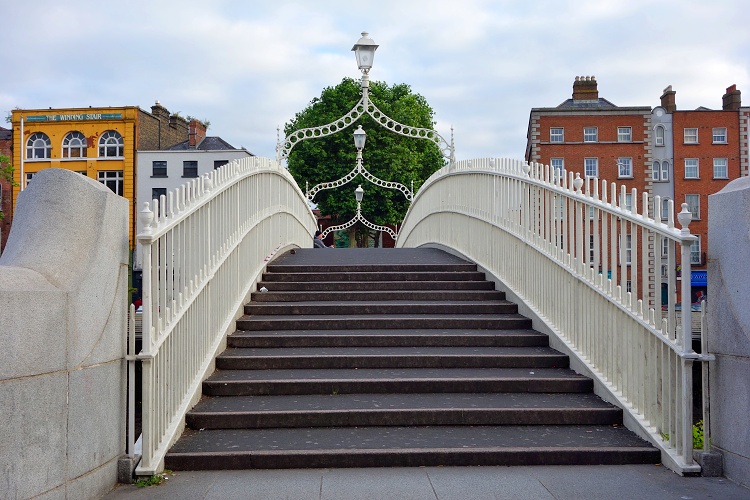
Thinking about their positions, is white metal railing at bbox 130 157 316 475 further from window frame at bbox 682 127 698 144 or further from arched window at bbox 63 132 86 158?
arched window at bbox 63 132 86 158

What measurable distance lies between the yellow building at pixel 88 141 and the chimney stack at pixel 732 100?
3926 cm

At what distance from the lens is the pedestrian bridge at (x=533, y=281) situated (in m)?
4.88

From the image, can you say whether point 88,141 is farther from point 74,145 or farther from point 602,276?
point 602,276

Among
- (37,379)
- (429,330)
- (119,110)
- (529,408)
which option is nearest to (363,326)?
(429,330)

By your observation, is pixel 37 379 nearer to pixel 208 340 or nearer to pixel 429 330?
pixel 208 340

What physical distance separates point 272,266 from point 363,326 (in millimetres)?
3064

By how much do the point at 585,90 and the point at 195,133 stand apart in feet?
91.9

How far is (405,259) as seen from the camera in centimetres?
1190

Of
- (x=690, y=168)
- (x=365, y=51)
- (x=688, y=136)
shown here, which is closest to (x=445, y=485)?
(x=365, y=51)

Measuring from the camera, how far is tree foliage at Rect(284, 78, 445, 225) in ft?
142

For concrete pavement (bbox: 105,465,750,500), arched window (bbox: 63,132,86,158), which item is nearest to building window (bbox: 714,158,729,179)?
arched window (bbox: 63,132,86,158)

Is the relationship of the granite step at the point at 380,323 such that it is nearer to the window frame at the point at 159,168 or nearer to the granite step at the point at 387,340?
the granite step at the point at 387,340

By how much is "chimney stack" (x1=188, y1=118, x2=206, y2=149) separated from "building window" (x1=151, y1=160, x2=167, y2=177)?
3.24 metres

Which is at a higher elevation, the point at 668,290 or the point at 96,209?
the point at 96,209
